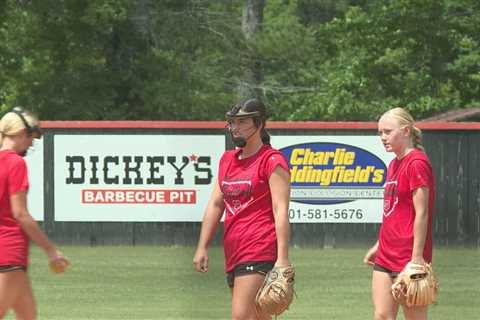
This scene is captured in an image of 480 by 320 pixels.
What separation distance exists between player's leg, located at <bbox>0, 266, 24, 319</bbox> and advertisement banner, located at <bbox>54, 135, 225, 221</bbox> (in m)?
12.3

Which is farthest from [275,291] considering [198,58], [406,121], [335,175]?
[198,58]

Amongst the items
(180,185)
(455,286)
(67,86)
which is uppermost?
(67,86)

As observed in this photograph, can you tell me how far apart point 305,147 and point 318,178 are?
0.51m

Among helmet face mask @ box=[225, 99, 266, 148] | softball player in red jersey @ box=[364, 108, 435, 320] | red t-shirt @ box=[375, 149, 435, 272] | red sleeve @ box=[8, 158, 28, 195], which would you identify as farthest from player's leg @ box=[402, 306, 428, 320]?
red sleeve @ box=[8, 158, 28, 195]

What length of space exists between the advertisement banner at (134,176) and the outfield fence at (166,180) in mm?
15

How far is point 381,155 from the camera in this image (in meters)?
20.0

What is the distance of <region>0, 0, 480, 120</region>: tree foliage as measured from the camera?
102 feet

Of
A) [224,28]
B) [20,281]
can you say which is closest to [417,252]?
[20,281]

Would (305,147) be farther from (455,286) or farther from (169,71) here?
(169,71)

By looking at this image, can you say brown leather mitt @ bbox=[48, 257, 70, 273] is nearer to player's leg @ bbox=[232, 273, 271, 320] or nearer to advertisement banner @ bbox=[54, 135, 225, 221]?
player's leg @ bbox=[232, 273, 271, 320]

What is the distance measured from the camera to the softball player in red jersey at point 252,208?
7.50m

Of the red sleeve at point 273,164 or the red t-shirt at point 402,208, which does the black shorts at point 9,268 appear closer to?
the red sleeve at point 273,164

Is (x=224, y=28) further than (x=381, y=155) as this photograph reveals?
Yes

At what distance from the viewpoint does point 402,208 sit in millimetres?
7820
